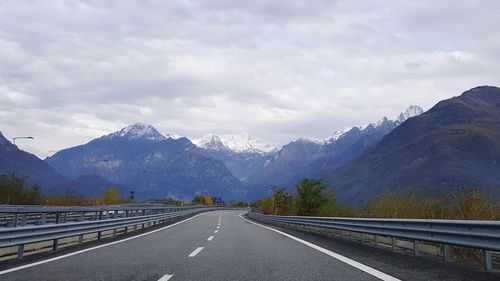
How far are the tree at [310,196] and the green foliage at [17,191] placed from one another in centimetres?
3088

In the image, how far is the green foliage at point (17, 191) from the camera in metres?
50.7

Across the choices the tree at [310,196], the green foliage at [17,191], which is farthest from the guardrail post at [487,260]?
the tree at [310,196]

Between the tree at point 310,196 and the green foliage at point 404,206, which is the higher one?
the tree at point 310,196

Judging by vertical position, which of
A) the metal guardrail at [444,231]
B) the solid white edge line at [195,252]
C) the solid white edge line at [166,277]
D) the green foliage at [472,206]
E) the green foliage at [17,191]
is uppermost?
the green foliage at [17,191]

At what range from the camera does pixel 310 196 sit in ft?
216

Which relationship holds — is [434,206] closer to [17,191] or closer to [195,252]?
[195,252]

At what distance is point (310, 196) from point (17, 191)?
33.8 metres

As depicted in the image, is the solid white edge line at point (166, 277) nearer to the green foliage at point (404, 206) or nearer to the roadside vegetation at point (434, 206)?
the roadside vegetation at point (434, 206)

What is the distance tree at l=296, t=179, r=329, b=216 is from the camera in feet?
209

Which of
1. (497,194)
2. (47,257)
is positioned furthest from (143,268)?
(497,194)

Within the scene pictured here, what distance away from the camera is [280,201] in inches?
3487

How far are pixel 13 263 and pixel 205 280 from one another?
4865 millimetres

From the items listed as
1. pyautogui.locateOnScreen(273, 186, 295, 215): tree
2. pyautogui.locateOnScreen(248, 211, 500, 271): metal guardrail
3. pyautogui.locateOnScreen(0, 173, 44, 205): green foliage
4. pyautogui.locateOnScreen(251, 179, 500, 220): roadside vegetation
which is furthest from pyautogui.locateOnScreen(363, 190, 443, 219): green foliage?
pyautogui.locateOnScreen(273, 186, 295, 215): tree

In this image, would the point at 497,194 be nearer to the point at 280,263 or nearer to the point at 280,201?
the point at 280,263
